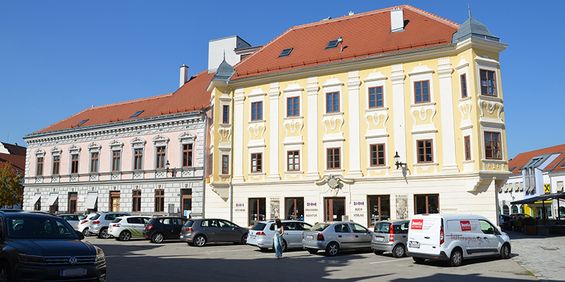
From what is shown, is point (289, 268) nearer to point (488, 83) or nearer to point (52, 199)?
point (488, 83)

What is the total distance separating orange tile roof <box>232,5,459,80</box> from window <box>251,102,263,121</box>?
6.95 feet

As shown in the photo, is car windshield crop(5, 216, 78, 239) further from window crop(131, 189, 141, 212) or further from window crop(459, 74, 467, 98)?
window crop(131, 189, 141, 212)

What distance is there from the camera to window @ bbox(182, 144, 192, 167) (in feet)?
121

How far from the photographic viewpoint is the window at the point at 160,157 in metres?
38.4

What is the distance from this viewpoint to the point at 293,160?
103ft

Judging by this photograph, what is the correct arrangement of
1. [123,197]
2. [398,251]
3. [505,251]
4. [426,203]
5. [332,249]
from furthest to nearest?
[123,197] < [426,203] < [332,249] < [398,251] < [505,251]

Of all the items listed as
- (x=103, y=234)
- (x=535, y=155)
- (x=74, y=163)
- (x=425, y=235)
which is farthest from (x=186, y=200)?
(x=535, y=155)

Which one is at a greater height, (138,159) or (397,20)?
(397,20)

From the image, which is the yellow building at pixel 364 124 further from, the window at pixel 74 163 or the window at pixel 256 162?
the window at pixel 74 163

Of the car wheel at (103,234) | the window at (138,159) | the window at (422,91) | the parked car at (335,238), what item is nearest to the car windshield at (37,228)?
the parked car at (335,238)

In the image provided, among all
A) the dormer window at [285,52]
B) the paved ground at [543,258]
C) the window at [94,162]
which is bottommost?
the paved ground at [543,258]

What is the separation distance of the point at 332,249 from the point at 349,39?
16.7 m

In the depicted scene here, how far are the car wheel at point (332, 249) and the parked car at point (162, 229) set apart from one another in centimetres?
1134

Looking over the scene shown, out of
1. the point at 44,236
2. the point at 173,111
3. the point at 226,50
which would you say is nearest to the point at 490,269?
the point at 44,236
